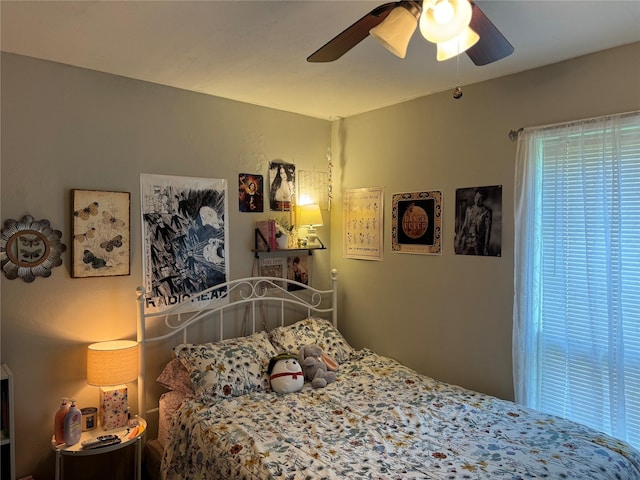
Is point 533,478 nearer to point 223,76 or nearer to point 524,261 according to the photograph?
point 524,261

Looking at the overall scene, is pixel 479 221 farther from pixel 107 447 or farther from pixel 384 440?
pixel 107 447

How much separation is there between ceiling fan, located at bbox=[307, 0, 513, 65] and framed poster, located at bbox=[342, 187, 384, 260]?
1818 mm

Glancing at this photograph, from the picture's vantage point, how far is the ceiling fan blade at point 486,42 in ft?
4.88

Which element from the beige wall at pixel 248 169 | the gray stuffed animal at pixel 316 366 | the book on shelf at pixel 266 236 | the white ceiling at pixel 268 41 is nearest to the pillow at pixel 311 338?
the gray stuffed animal at pixel 316 366

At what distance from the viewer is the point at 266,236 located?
3.33m

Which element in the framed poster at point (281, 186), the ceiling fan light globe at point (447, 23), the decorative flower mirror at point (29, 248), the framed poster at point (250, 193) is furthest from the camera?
the framed poster at point (281, 186)

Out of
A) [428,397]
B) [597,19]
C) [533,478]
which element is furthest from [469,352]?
[597,19]

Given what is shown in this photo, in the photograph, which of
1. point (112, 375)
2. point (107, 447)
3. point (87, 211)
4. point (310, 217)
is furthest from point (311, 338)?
point (87, 211)

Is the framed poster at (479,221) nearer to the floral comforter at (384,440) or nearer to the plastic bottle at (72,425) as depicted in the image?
the floral comforter at (384,440)

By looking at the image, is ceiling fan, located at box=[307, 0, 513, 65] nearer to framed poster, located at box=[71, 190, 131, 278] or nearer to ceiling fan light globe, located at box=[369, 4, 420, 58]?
ceiling fan light globe, located at box=[369, 4, 420, 58]

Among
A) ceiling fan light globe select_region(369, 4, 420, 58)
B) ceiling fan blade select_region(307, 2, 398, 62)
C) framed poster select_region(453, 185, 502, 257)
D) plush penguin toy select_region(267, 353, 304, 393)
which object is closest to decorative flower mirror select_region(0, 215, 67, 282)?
plush penguin toy select_region(267, 353, 304, 393)

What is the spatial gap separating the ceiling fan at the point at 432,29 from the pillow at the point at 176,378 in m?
2.00

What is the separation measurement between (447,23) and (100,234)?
7.31 feet

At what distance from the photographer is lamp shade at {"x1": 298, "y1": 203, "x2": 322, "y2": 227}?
3.51m
